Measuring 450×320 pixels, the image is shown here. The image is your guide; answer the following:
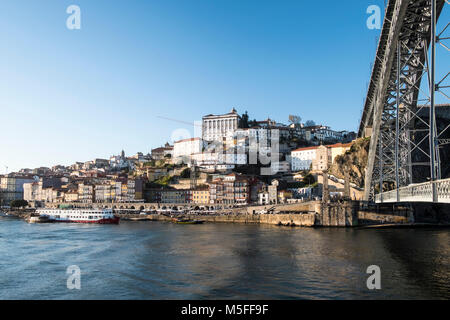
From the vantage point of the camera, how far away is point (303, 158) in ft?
240

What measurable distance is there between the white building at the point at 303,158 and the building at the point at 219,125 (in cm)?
2222

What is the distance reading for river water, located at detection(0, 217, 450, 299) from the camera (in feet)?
44.9

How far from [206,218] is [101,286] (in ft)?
121

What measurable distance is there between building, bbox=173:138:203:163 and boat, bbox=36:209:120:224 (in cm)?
3480

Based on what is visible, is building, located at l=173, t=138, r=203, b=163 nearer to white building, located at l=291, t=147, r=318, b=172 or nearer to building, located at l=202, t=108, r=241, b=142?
building, located at l=202, t=108, r=241, b=142

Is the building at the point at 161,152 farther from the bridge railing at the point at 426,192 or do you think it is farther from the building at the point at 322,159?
the bridge railing at the point at 426,192

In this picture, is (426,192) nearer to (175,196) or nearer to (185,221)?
(185,221)

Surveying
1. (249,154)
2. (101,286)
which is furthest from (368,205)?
(249,154)

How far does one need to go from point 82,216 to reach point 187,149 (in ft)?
127

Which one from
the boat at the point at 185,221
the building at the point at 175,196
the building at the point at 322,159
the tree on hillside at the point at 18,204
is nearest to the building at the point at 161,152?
the building at the point at 175,196

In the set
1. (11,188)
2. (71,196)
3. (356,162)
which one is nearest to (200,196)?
(356,162)

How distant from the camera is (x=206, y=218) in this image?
2024 inches

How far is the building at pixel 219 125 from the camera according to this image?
93.9 meters
